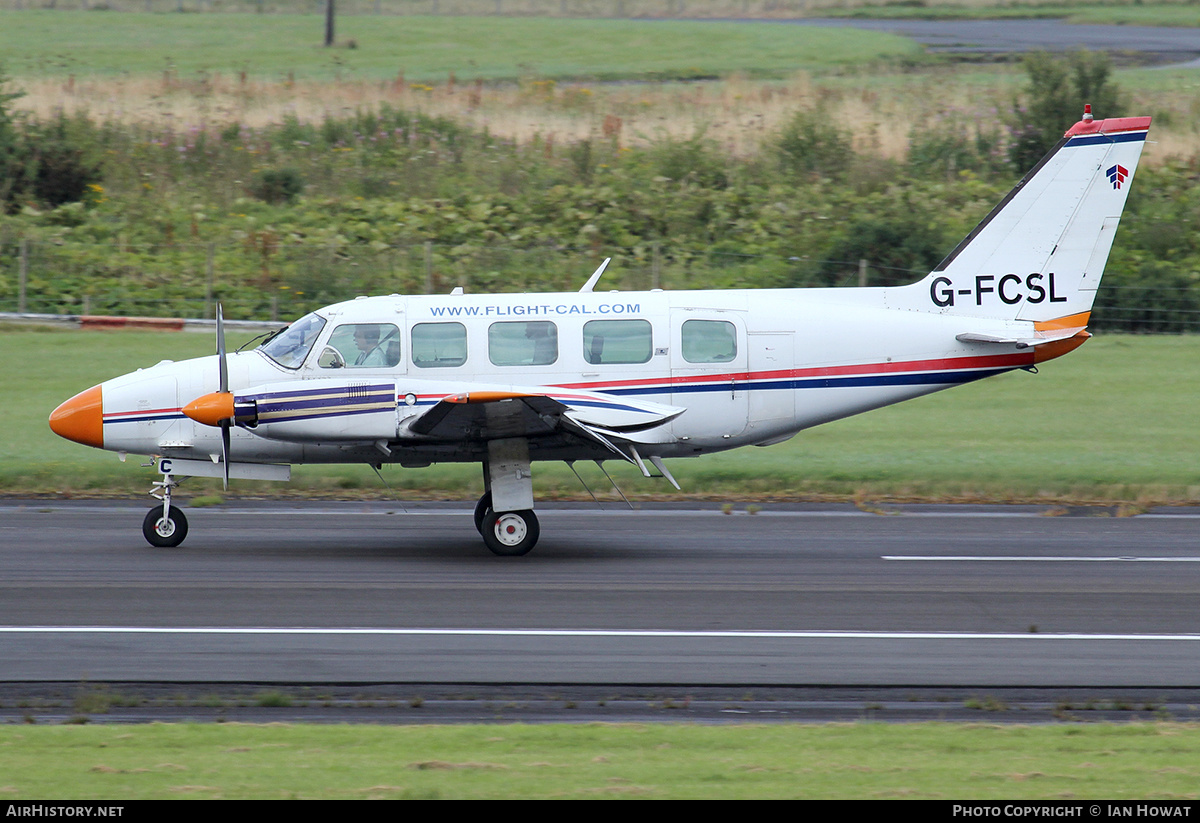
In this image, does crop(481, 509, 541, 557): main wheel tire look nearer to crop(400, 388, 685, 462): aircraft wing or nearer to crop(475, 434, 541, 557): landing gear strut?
crop(475, 434, 541, 557): landing gear strut

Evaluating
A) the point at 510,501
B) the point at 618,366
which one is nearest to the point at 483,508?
the point at 510,501

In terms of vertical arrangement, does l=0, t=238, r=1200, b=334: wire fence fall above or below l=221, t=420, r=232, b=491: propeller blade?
above

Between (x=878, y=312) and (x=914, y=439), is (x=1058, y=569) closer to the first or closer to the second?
(x=878, y=312)

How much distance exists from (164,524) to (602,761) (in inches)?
316

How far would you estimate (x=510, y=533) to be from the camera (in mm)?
13062

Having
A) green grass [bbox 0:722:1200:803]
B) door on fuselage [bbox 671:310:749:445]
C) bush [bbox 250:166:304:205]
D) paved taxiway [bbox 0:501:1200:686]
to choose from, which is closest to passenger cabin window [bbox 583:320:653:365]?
door on fuselage [bbox 671:310:749:445]

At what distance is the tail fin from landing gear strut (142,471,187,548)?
25.9ft

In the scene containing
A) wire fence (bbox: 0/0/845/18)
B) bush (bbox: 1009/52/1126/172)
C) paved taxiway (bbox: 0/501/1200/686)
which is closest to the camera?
paved taxiway (bbox: 0/501/1200/686)

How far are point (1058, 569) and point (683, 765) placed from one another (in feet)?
23.5

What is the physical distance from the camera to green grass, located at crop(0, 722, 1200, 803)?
20.1 feet

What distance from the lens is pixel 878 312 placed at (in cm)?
1371

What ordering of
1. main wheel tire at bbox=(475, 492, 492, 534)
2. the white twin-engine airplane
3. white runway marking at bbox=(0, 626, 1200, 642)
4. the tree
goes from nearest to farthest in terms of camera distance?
white runway marking at bbox=(0, 626, 1200, 642) → the white twin-engine airplane → main wheel tire at bbox=(475, 492, 492, 534) → the tree

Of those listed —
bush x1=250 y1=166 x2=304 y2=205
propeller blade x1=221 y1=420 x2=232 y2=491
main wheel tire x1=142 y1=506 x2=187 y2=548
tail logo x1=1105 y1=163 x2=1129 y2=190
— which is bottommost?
main wheel tire x1=142 y1=506 x2=187 y2=548

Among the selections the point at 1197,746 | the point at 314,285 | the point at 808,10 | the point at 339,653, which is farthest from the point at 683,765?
the point at 808,10
